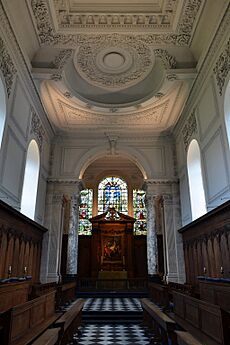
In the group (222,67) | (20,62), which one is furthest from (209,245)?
(20,62)

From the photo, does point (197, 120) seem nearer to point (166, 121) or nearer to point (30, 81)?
point (166, 121)

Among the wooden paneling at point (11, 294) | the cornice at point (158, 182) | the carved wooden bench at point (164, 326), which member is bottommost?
the carved wooden bench at point (164, 326)

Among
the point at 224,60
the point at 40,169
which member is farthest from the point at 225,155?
the point at 40,169

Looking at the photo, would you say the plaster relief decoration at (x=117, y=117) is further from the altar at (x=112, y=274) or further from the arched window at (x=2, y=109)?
the altar at (x=112, y=274)

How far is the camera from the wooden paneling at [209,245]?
26.9 feet

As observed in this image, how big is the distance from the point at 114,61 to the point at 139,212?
35.8 feet

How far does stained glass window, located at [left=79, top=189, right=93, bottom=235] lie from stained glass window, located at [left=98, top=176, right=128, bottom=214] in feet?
2.14

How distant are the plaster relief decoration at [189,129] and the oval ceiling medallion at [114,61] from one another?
2749 millimetres

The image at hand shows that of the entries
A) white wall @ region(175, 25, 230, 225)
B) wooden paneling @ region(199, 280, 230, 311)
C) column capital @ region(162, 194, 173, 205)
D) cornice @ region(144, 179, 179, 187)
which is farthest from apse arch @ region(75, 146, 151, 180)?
wooden paneling @ region(199, 280, 230, 311)

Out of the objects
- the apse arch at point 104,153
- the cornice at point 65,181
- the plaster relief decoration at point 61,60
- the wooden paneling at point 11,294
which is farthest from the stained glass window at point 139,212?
the wooden paneling at point 11,294

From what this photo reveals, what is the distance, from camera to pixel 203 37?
966cm

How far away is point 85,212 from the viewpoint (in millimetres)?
19594

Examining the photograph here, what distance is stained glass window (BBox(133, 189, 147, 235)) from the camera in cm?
1920

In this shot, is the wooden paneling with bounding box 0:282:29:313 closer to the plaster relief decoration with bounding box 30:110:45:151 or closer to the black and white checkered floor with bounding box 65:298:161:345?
the black and white checkered floor with bounding box 65:298:161:345
